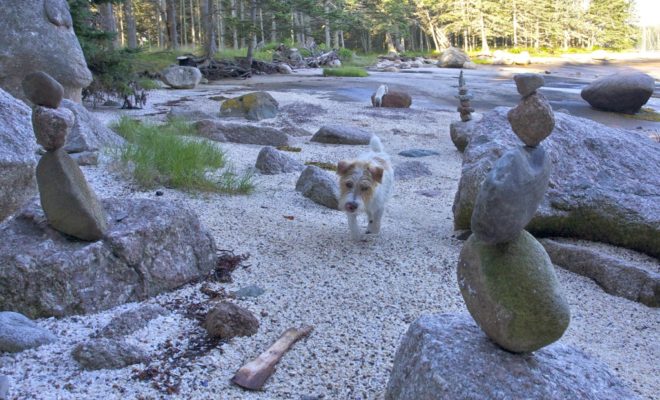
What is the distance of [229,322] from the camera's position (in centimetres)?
399

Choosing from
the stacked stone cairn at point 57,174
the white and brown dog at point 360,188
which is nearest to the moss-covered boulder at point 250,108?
the white and brown dog at point 360,188

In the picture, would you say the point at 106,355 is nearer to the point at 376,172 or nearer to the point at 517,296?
the point at 517,296

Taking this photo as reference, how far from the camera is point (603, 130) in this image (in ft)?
22.9

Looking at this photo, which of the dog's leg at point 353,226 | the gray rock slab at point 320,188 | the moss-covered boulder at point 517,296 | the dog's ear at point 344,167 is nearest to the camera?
the moss-covered boulder at point 517,296

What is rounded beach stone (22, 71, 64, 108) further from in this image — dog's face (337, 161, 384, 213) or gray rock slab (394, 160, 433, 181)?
gray rock slab (394, 160, 433, 181)

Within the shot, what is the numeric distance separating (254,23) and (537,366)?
23961 mm

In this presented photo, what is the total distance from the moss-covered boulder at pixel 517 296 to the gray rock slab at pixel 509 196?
0.12 metres

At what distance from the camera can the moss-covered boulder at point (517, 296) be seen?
2.80 metres

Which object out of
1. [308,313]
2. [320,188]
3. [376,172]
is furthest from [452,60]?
[308,313]

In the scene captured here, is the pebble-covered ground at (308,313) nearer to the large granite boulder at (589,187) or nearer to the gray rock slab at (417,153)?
the large granite boulder at (589,187)

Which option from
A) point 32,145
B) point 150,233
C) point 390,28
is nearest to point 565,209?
point 150,233

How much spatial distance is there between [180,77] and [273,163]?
13319mm

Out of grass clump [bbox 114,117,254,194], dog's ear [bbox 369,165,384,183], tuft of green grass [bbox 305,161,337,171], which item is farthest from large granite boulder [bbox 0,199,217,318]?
tuft of green grass [bbox 305,161,337,171]

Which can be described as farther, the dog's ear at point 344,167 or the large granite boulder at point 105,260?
the dog's ear at point 344,167
